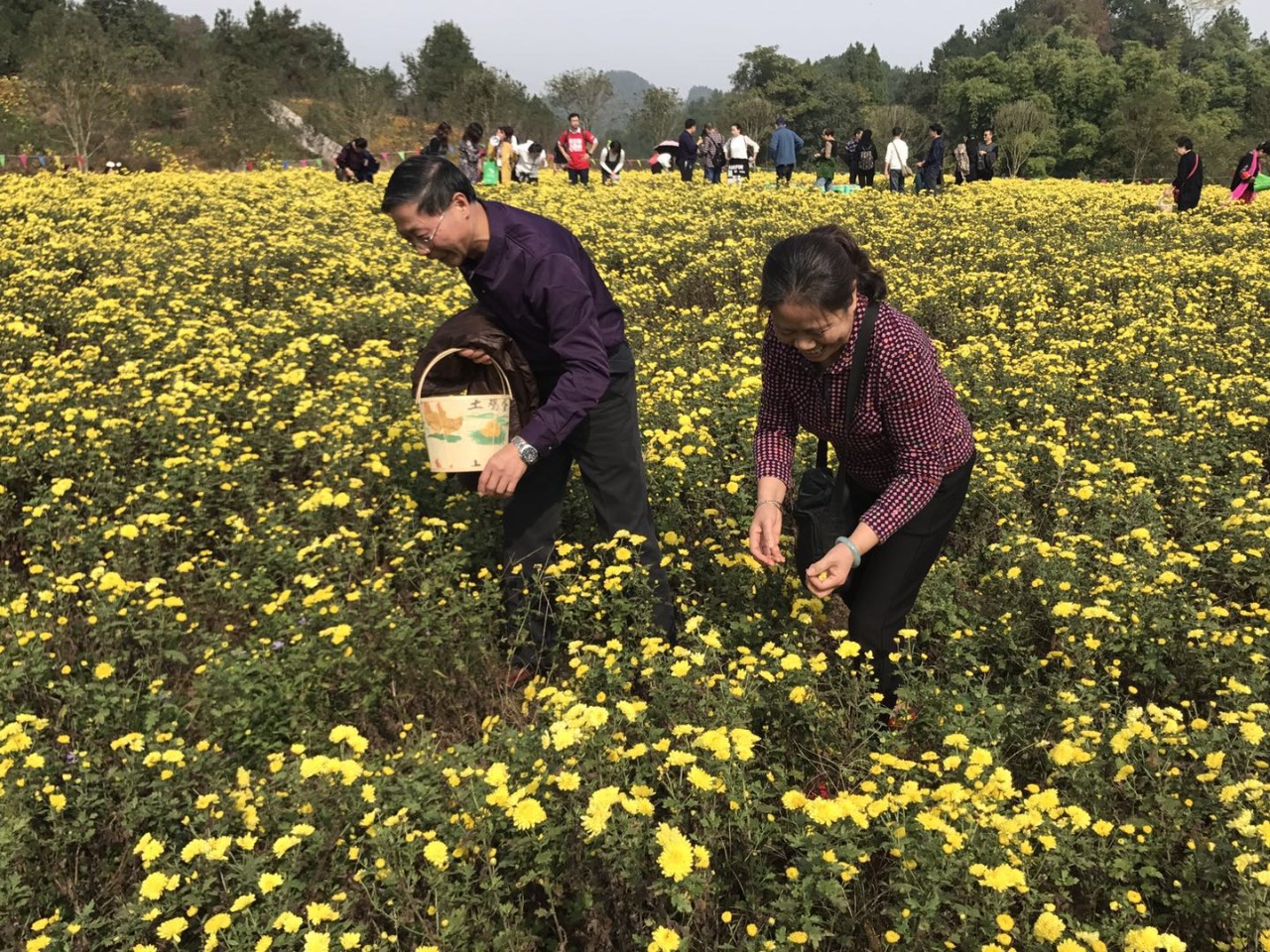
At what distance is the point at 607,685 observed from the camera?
288 centimetres

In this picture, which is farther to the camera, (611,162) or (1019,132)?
(1019,132)

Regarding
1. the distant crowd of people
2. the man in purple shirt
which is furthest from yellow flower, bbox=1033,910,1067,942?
the distant crowd of people

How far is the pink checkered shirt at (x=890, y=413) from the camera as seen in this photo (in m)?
2.41

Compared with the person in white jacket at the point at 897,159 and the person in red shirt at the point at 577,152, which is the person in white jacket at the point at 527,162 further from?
the person in white jacket at the point at 897,159

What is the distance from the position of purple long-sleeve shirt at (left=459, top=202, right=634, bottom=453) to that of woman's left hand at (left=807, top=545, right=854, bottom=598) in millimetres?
924

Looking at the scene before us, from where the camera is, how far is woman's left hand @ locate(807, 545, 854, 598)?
Result: 2.41 meters

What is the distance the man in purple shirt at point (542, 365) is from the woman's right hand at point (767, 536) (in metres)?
0.62

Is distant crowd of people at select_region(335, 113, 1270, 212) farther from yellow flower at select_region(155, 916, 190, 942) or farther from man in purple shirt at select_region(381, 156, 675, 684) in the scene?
yellow flower at select_region(155, 916, 190, 942)

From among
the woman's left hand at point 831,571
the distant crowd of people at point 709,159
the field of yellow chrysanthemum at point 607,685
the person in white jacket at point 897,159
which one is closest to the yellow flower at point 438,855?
the field of yellow chrysanthemum at point 607,685

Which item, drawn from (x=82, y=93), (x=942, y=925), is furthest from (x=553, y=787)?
(x=82, y=93)

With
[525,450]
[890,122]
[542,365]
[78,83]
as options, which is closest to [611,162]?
[78,83]

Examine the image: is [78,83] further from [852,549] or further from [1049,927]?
[1049,927]

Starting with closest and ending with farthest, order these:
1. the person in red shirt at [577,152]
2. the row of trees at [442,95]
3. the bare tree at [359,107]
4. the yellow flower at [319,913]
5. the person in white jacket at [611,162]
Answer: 1. the yellow flower at [319,913]
2. the person in red shirt at [577,152]
3. the person in white jacket at [611,162]
4. the row of trees at [442,95]
5. the bare tree at [359,107]

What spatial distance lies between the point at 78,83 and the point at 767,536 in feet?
82.8
